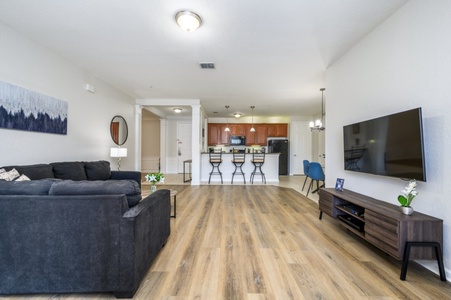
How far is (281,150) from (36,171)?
7462 mm

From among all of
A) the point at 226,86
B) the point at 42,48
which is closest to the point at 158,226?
the point at 42,48

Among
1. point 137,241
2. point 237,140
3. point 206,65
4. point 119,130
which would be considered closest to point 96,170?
point 119,130

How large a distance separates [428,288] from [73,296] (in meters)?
2.83

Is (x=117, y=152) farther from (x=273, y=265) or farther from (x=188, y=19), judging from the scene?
(x=273, y=265)

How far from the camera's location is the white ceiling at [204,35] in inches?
80.8

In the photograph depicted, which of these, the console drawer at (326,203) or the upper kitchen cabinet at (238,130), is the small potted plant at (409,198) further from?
the upper kitchen cabinet at (238,130)

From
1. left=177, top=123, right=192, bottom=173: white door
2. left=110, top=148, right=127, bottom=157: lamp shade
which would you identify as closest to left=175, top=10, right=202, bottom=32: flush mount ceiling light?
left=110, top=148, right=127, bottom=157: lamp shade

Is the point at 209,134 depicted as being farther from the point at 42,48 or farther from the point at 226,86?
the point at 42,48

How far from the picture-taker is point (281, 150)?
8172 millimetres

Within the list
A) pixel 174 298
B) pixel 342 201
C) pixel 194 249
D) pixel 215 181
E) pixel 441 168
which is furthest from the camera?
pixel 215 181

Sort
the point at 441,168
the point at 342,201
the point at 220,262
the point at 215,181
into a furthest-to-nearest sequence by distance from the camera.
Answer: the point at 215,181
the point at 342,201
the point at 220,262
the point at 441,168

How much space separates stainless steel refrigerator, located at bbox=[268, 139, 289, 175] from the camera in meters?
8.12

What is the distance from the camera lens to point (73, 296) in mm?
1480

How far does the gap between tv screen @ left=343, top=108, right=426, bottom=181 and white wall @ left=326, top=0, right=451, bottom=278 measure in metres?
0.15
